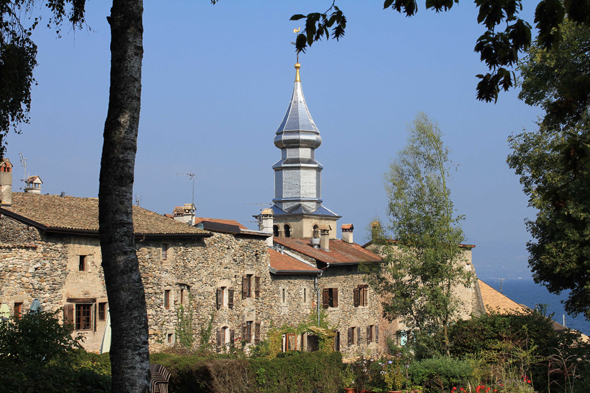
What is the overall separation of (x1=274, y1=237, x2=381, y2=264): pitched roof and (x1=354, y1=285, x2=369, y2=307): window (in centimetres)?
182

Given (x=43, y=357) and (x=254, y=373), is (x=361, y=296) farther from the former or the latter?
(x=43, y=357)

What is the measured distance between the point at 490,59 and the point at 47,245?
18462 millimetres

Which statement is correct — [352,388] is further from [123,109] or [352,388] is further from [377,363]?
[123,109]

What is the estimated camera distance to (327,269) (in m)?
37.4

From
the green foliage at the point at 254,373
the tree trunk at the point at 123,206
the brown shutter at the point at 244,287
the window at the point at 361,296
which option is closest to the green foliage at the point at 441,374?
the green foliage at the point at 254,373

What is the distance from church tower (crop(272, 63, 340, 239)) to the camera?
53.8 metres

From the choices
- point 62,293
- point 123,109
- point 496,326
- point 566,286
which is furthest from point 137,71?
point 566,286

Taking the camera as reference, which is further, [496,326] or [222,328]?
[222,328]

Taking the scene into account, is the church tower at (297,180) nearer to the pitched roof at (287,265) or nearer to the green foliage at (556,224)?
the pitched roof at (287,265)

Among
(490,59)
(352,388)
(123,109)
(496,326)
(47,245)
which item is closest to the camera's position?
(490,59)

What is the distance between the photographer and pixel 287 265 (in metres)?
34.9

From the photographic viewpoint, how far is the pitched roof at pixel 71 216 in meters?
21.4

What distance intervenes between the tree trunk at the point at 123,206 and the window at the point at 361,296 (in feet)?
111

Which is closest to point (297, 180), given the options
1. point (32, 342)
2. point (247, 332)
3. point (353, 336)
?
point (353, 336)
